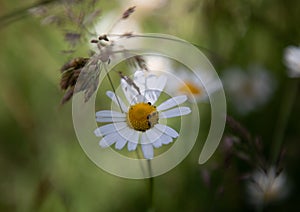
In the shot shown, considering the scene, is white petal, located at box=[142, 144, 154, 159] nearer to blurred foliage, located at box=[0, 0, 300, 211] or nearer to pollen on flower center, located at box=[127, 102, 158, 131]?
pollen on flower center, located at box=[127, 102, 158, 131]

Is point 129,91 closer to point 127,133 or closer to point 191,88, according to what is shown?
point 127,133

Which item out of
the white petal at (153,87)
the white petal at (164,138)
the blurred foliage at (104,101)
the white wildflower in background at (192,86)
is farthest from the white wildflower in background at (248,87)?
the white petal at (164,138)

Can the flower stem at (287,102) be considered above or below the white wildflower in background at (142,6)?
below

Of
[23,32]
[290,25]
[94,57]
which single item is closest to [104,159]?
[23,32]

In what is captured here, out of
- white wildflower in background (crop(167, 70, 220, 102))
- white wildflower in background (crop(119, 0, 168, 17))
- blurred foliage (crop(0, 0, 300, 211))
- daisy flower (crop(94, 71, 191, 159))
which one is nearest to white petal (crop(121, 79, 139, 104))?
daisy flower (crop(94, 71, 191, 159))

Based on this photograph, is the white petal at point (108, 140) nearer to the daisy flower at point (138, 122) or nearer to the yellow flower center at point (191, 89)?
the daisy flower at point (138, 122)

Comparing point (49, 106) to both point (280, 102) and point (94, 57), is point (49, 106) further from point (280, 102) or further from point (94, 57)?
point (94, 57)

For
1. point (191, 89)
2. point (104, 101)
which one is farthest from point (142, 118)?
point (104, 101)
